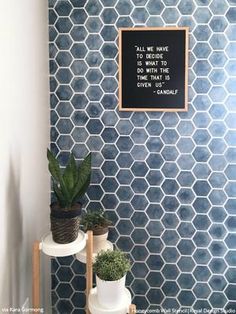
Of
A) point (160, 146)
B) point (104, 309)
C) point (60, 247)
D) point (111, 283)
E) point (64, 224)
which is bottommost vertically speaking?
point (104, 309)

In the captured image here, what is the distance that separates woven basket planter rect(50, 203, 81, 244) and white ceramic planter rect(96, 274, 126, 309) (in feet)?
0.81

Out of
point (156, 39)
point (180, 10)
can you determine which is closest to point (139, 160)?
point (156, 39)

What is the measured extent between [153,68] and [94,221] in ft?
2.91

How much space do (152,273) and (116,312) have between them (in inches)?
26.2

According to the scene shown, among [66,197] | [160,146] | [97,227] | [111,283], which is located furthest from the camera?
[160,146]

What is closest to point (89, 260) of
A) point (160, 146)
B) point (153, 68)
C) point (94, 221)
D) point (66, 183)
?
point (94, 221)

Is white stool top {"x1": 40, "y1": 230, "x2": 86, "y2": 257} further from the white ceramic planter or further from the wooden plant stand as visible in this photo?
the white ceramic planter

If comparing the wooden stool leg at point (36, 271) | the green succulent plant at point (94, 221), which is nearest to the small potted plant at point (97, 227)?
the green succulent plant at point (94, 221)

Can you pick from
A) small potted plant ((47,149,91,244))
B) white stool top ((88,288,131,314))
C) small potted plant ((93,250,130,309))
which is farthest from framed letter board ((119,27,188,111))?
white stool top ((88,288,131,314))

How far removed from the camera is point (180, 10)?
249cm

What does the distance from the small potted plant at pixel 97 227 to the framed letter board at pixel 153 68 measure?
2.03ft

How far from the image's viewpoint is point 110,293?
2088 mm

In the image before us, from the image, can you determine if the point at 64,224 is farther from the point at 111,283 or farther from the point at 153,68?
the point at 153,68

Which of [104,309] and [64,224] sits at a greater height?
[64,224]
